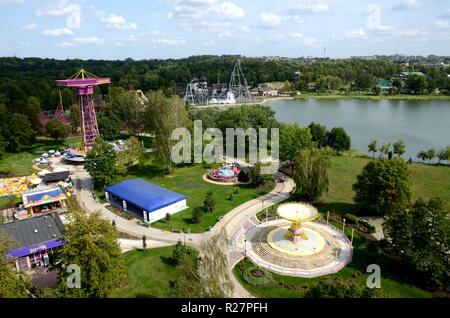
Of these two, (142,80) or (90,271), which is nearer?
(90,271)

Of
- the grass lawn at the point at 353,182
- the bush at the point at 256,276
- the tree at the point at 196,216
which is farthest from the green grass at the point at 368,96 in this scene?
the bush at the point at 256,276

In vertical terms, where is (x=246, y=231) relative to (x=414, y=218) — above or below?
below

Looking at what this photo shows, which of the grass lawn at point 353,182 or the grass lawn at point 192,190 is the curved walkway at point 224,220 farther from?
the grass lawn at point 353,182

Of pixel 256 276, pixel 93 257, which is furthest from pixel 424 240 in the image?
pixel 93 257

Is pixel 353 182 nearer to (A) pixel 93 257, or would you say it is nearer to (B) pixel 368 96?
(A) pixel 93 257

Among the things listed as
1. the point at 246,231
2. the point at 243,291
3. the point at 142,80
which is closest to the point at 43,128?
the point at 246,231

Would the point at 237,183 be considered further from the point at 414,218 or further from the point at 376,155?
the point at 376,155
